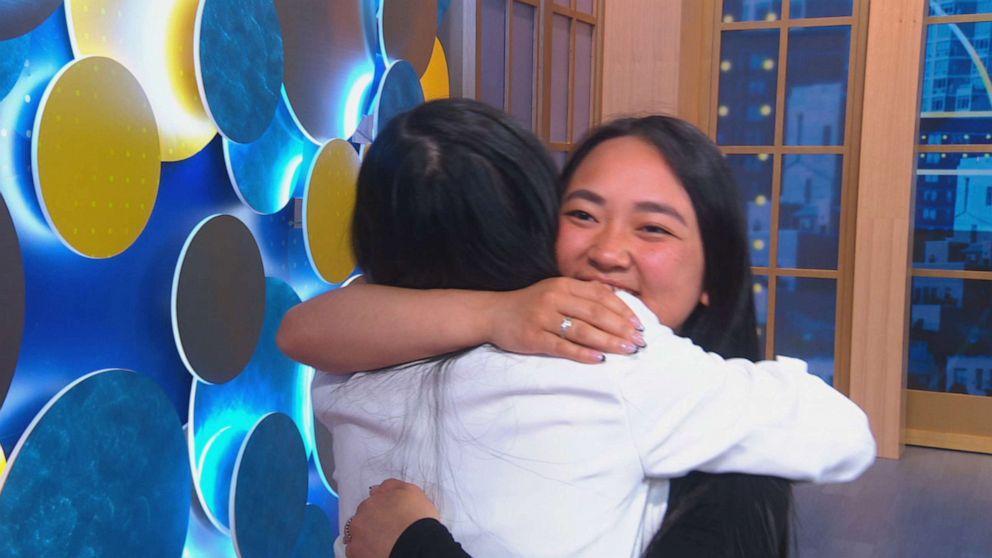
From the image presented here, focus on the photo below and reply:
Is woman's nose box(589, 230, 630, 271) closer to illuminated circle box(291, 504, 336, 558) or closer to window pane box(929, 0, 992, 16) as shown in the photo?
illuminated circle box(291, 504, 336, 558)

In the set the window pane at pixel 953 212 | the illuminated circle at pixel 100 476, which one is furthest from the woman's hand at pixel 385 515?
the window pane at pixel 953 212

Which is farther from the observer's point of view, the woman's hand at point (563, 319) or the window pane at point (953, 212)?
the window pane at point (953, 212)

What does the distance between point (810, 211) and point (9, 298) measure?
388 cm

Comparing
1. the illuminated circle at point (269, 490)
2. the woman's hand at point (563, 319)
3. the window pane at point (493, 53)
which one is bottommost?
the illuminated circle at point (269, 490)

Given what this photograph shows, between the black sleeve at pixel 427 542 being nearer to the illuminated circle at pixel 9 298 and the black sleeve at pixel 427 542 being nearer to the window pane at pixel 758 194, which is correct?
the illuminated circle at pixel 9 298

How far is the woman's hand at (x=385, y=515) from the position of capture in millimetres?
890

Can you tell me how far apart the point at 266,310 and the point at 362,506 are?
3.57 ft

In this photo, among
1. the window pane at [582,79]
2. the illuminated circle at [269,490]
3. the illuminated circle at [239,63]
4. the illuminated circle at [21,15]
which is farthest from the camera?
the window pane at [582,79]

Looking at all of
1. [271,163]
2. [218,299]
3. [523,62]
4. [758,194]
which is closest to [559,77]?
[523,62]

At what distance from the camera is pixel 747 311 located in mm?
1112

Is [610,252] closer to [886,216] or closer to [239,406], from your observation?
[239,406]

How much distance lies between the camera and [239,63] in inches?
70.0

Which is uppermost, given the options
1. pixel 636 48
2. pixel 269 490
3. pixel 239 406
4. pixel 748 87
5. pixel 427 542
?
pixel 636 48

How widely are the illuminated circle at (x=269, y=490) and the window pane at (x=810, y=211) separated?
3.04 metres
